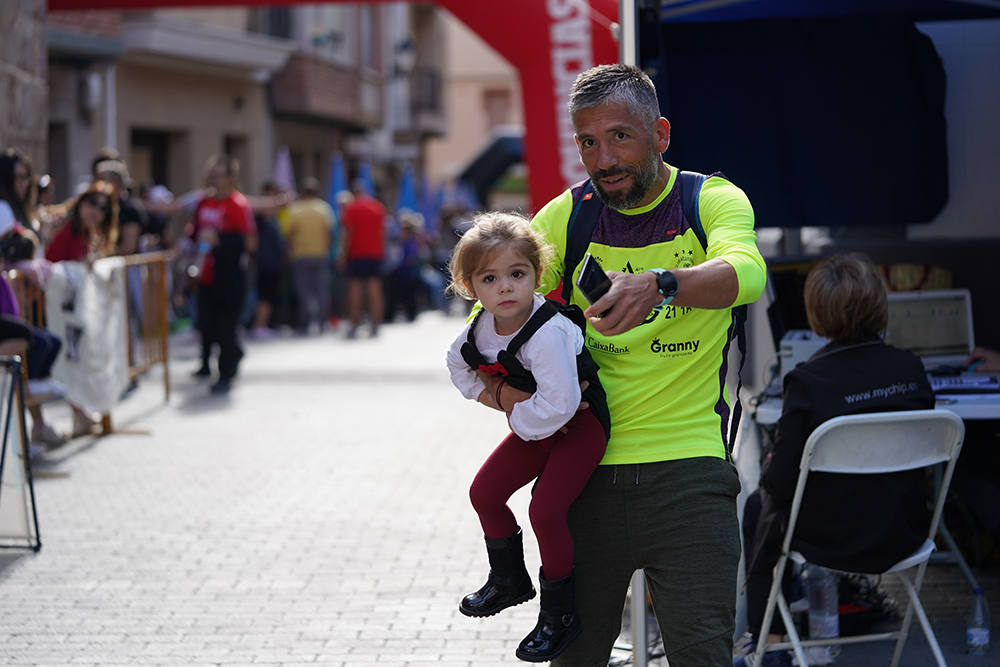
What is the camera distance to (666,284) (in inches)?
113

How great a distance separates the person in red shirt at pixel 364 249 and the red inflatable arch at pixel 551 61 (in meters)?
10.3

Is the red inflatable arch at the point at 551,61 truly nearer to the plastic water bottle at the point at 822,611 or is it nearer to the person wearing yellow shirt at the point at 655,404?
the plastic water bottle at the point at 822,611

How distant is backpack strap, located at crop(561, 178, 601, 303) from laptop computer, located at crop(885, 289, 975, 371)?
9.92 feet

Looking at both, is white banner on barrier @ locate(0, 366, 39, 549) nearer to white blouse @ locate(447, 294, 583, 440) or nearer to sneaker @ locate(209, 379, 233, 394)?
white blouse @ locate(447, 294, 583, 440)

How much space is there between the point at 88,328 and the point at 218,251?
296 centimetres

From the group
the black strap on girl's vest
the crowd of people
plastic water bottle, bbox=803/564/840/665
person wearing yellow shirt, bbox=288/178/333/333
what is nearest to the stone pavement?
the crowd of people

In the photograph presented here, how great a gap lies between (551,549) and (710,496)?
389 mm

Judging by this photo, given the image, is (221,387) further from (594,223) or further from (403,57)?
(403,57)

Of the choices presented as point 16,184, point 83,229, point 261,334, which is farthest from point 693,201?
point 261,334

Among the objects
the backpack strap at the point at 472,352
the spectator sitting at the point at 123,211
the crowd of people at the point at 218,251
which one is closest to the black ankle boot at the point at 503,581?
the backpack strap at the point at 472,352

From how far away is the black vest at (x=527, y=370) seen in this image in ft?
10.7

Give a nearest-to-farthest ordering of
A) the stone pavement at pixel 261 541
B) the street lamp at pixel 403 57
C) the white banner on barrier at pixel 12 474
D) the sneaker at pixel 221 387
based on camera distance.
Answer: the stone pavement at pixel 261 541, the white banner on barrier at pixel 12 474, the sneaker at pixel 221 387, the street lamp at pixel 403 57

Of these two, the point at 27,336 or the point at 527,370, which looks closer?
the point at 527,370

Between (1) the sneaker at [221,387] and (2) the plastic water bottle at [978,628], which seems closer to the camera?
(2) the plastic water bottle at [978,628]
